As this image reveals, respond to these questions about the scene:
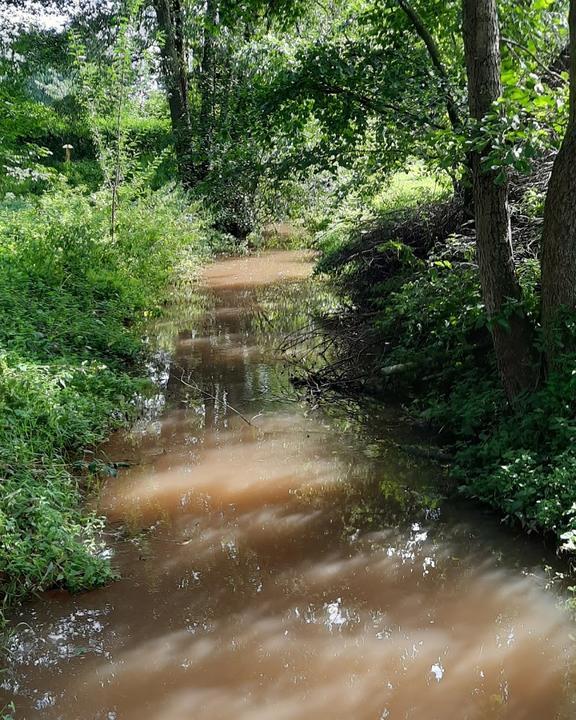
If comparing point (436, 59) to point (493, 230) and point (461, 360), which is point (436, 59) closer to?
point (493, 230)

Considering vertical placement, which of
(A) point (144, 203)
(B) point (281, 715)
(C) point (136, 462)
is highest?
(A) point (144, 203)

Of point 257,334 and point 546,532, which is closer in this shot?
point 546,532

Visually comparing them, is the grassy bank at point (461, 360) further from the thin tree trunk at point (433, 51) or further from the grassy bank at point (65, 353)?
the grassy bank at point (65, 353)

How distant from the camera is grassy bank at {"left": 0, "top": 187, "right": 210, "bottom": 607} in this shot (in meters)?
4.34

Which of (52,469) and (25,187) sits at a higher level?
(25,187)

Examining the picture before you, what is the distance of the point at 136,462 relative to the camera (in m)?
6.08

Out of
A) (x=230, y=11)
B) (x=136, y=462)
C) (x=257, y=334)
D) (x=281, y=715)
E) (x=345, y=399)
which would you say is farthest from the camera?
(x=257, y=334)

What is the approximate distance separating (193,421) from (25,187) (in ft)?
51.2

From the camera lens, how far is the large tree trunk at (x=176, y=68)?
57.4ft

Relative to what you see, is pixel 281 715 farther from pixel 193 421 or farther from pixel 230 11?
pixel 230 11

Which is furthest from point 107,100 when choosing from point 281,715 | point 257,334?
point 281,715

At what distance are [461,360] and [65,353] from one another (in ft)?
13.9


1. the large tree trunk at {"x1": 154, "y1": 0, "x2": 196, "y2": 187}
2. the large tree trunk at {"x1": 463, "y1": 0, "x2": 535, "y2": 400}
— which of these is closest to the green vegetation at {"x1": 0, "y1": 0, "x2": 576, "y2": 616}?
the large tree trunk at {"x1": 463, "y1": 0, "x2": 535, "y2": 400}

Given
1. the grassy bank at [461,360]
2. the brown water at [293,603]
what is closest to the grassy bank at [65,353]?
the brown water at [293,603]
